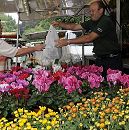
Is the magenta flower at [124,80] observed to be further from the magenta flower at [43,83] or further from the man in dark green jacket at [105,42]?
the man in dark green jacket at [105,42]

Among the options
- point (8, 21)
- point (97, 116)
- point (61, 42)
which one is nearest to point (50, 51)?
point (61, 42)

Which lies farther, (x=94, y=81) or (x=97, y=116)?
(x=94, y=81)

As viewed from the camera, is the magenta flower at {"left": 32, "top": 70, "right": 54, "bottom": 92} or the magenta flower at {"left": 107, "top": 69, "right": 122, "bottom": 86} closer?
the magenta flower at {"left": 32, "top": 70, "right": 54, "bottom": 92}

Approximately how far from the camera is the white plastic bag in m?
5.15

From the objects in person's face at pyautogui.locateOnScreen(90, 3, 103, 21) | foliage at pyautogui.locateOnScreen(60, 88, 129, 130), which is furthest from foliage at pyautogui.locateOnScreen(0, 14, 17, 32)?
foliage at pyautogui.locateOnScreen(60, 88, 129, 130)

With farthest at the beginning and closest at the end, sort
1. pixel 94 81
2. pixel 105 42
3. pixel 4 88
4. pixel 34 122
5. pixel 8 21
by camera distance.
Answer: pixel 8 21, pixel 105 42, pixel 94 81, pixel 4 88, pixel 34 122

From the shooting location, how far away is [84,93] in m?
4.03

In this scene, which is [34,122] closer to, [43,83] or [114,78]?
[43,83]

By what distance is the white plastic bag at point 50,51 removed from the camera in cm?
515

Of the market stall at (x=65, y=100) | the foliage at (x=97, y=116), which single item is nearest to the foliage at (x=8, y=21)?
the market stall at (x=65, y=100)

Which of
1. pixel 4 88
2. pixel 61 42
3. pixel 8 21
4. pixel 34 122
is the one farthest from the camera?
pixel 8 21

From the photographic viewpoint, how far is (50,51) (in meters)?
5.18

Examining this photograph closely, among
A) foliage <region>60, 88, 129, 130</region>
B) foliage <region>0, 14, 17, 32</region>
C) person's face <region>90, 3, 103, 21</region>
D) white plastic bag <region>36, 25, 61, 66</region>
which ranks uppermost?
person's face <region>90, 3, 103, 21</region>

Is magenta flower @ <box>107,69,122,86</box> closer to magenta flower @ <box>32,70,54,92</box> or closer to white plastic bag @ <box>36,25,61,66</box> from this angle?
magenta flower @ <box>32,70,54,92</box>
